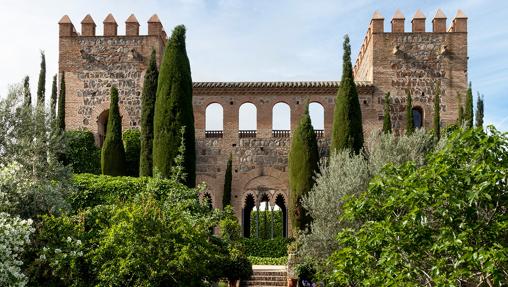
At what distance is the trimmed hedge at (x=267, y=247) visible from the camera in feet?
89.5

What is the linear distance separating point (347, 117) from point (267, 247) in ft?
19.9

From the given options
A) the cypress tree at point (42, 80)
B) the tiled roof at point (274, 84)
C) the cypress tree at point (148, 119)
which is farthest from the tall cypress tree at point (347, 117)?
the cypress tree at point (42, 80)

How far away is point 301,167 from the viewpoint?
26375mm

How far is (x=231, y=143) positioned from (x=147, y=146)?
19.9 ft

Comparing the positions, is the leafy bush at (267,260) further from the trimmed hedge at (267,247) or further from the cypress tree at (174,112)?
the cypress tree at (174,112)

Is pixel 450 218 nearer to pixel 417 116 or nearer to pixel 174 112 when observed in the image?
pixel 174 112

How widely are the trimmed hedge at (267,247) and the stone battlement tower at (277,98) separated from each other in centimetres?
297

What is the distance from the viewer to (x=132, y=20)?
31.2 m

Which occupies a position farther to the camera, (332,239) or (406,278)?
(332,239)

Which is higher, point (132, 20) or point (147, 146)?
point (132, 20)

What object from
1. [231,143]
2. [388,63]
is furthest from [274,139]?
[388,63]

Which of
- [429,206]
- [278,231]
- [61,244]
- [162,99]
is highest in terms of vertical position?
[162,99]

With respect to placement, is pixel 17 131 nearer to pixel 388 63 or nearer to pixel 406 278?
pixel 406 278

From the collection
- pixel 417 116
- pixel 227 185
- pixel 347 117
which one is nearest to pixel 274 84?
pixel 227 185
